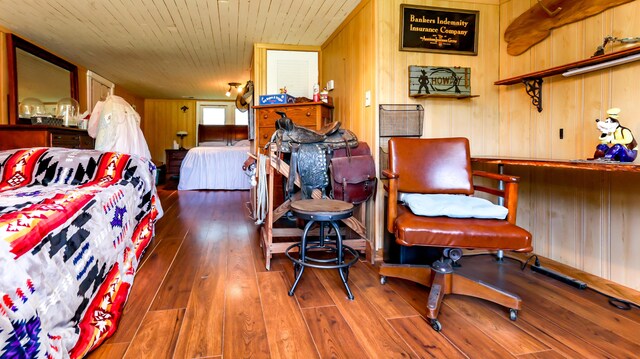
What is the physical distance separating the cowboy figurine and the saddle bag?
1.30 meters

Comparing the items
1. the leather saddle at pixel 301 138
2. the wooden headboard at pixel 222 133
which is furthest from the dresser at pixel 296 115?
the wooden headboard at pixel 222 133

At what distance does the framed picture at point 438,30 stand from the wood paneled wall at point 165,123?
26.2 feet

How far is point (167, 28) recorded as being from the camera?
3840 mm

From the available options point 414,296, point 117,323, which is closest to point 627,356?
point 414,296

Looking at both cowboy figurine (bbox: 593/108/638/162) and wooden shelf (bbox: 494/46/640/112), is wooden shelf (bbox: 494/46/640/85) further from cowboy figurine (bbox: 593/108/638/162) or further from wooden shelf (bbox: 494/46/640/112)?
cowboy figurine (bbox: 593/108/638/162)

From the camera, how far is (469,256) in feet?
9.15

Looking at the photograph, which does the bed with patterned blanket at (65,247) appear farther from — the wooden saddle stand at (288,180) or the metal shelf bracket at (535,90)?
the metal shelf bracket at (535,90)

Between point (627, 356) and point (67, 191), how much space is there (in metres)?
2.71

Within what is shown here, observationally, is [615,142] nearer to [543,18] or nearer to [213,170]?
[543,18]

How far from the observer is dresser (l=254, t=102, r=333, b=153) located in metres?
3.62

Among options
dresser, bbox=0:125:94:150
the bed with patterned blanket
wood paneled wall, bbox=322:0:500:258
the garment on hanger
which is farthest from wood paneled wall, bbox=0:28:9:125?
wood paneled wall, bbox=322:0:500:258

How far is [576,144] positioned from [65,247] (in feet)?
9.47

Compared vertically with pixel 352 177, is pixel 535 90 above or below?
above

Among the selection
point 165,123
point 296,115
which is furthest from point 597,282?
point 165,123
